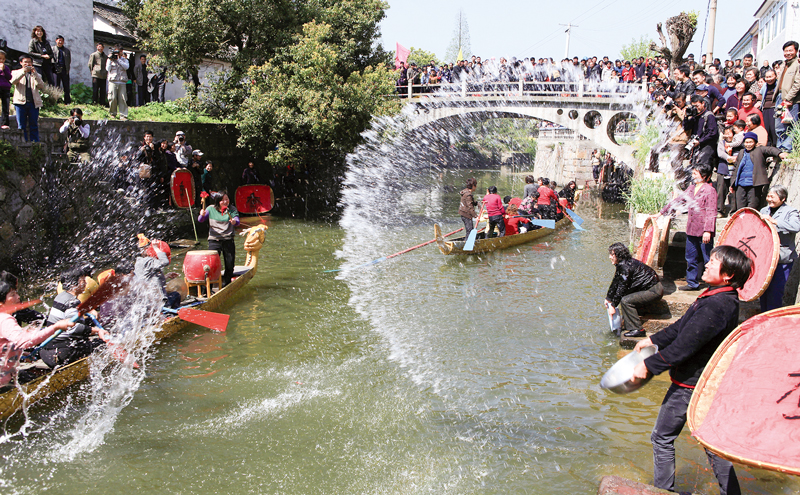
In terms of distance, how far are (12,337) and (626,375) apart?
5720mm

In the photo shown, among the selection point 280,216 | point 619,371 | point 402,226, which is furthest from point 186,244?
point 619,371

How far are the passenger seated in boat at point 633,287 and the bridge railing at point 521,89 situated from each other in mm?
20506

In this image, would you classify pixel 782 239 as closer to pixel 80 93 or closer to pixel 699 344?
pixel 699 344

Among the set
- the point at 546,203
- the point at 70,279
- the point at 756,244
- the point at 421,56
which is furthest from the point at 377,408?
A: the point at 421,56

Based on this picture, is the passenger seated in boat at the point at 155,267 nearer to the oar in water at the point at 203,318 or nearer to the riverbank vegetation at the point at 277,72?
the oar in water at the point at 203,318

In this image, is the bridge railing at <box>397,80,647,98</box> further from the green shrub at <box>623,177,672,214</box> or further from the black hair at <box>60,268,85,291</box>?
the black hair at <box>60,268,85,291</box>

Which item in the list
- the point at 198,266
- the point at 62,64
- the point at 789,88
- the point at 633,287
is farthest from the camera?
the point at 62,64

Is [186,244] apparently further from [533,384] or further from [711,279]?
[711,279]

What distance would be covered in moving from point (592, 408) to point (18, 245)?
38.3 ft

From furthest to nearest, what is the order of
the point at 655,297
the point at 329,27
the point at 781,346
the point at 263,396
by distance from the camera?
1. the point at 329,27
2. the point at 655,297
3. the point at 263,396
4. the point at 781,346

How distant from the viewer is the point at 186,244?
15.9 metres

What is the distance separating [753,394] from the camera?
12.3ft

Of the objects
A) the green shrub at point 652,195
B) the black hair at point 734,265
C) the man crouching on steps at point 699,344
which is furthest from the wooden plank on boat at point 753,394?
the green shrub at point 652,195

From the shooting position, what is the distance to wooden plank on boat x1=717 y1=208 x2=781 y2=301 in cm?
586
